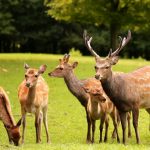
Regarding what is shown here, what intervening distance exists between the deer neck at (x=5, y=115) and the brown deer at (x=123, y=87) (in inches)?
65.8

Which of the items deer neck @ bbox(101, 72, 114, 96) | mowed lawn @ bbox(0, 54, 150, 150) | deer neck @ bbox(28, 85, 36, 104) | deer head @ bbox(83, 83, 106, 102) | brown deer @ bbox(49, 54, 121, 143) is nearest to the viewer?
mowed lawn @ bbox(0, 54, 150, 150)

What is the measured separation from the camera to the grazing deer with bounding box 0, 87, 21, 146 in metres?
9.70

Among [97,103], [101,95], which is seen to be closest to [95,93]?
[101,95]

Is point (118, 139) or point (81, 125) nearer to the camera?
point (118, 139)

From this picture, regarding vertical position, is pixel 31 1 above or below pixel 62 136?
above

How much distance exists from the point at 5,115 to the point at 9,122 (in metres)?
0.15

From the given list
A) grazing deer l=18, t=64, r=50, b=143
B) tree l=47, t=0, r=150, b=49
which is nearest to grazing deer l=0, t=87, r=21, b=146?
grazing deer l=18, t=64, r=50, b=143

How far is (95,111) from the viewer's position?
434 inches

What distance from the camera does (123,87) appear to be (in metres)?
10.7

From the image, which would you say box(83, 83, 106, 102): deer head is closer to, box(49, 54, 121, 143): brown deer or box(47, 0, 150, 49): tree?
box(49, 54, 121, 143): brown deer

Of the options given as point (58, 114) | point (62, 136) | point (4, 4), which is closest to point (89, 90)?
point (62, 136)

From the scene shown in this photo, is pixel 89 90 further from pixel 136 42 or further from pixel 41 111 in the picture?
pixel 136 42

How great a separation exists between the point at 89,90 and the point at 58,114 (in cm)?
492

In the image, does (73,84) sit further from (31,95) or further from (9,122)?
(9,122)
